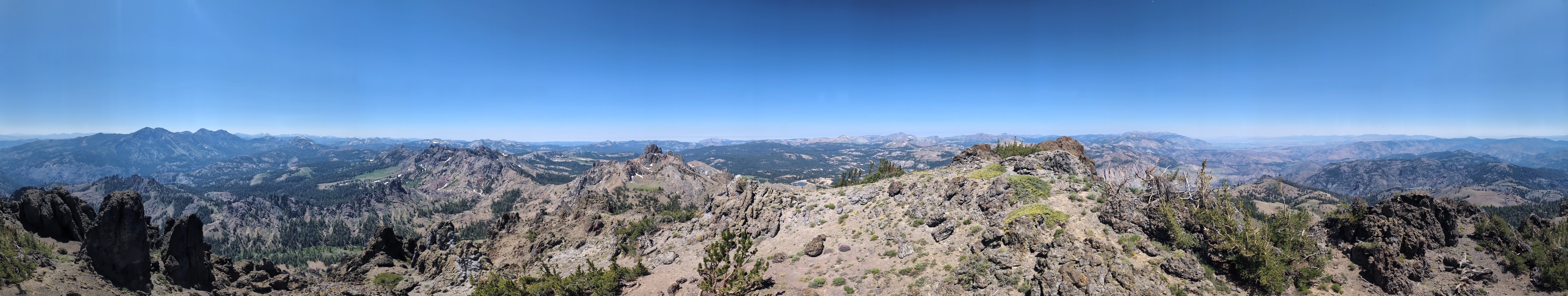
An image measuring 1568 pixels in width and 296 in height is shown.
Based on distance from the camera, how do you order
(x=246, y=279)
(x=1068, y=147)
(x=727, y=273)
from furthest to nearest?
1. (x=1068, y=147)
2. (x=246, y=279)
3. (x=727, y=273)

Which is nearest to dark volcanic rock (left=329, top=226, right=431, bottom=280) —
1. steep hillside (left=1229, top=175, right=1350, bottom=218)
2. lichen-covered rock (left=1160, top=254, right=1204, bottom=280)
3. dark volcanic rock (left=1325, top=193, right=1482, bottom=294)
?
lichen-covered rock (left=1160, top=254, right=1204, bottom=280)

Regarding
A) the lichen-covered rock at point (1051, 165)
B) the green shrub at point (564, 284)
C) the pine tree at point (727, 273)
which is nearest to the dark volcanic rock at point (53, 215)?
the green shrub at point (564, 284)

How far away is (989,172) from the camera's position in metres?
34.8

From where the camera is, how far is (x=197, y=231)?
99.8 feet

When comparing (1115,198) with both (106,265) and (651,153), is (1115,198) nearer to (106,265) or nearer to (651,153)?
(106,265)

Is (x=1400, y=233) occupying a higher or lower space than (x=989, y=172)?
lower

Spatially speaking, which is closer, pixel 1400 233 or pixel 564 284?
pixel 1400 233

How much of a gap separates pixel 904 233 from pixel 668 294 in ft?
48.5

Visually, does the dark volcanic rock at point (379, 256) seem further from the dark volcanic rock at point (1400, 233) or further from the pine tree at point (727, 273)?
the dark volcanic rock at point (1400, 233)

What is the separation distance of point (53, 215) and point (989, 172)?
55.6 metres

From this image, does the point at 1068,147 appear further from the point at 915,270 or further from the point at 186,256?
the point at 186,256

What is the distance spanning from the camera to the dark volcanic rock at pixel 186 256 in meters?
27.1

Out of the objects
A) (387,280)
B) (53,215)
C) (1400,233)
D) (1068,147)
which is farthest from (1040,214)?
(53,215)

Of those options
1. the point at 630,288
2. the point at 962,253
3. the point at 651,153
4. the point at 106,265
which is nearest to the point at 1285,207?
the point at 962,253
